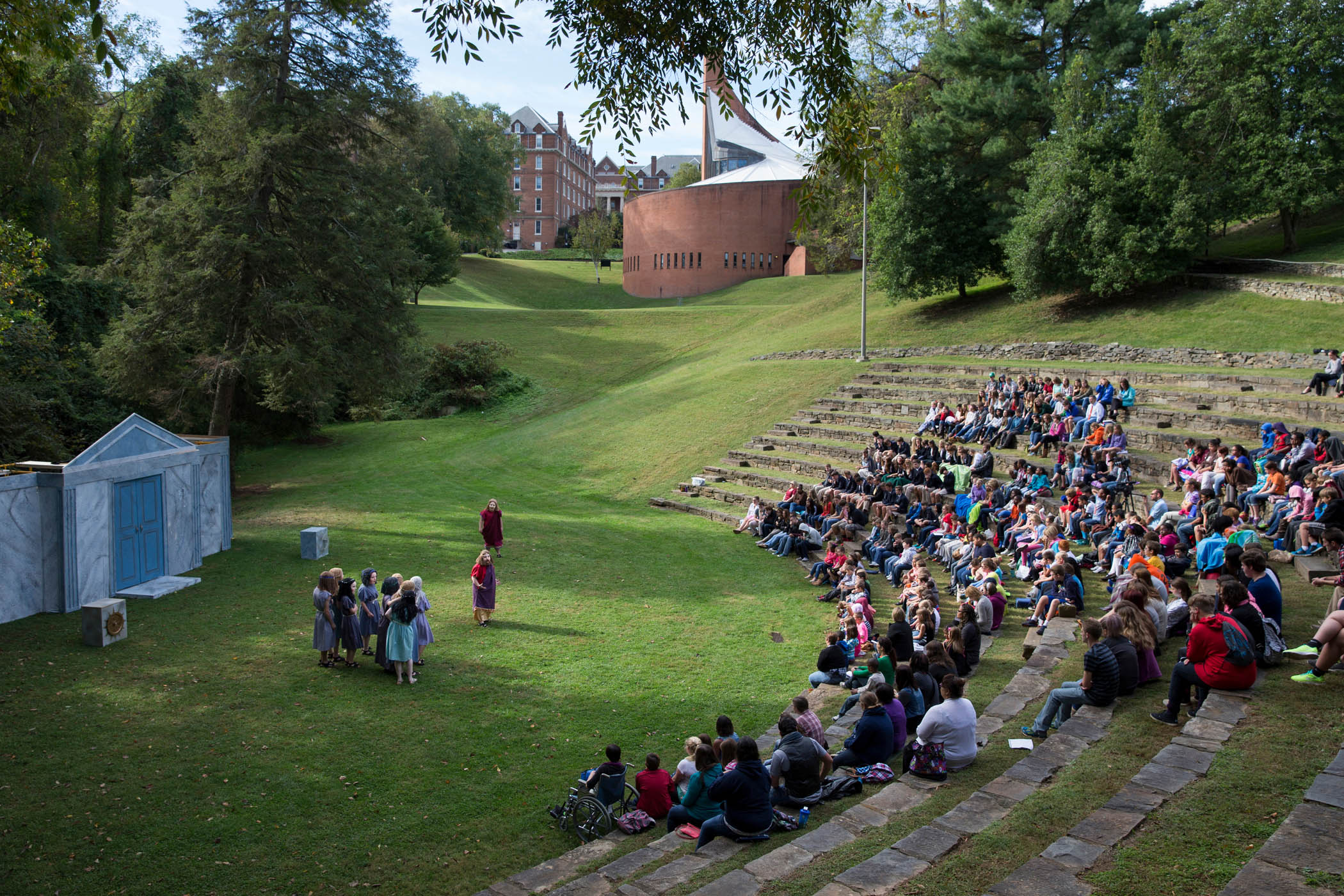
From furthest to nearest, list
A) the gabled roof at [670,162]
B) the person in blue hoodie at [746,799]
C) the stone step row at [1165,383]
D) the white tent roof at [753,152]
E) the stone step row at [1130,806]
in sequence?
the gabled roof at [670,162]
the white tent roof at [753,152]
the stone step row at [1165,383]
the person in blue hoodie at [746,799]
the stone step row at [1130,806]

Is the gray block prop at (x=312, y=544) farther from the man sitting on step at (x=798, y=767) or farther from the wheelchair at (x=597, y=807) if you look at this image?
the man sitting on step at (x=798, y=767)

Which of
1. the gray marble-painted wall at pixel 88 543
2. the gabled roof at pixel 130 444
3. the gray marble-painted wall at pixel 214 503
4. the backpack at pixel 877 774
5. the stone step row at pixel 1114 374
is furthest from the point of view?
the stone step row at pixel 1114 374

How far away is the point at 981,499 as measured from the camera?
17.6m

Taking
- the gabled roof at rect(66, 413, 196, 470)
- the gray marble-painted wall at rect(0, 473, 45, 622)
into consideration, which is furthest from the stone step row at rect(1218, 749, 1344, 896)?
the gabled roof at rect(66, 413, 196, 470)

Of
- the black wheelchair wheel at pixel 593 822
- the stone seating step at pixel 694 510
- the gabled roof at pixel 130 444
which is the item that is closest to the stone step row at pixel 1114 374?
the stone seating step at pixel 694 510

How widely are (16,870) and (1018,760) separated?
28.2 feet

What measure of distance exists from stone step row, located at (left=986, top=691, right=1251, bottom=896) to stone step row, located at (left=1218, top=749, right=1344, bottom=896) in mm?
753

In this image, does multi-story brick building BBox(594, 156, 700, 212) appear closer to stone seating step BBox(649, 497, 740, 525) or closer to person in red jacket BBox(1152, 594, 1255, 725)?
stone seating step BBox(649, 497, 740, 525)

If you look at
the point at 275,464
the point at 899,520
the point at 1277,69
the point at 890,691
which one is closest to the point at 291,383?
the point at 275,464

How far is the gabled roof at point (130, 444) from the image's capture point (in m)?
14.9

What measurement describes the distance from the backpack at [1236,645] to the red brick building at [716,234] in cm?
5609

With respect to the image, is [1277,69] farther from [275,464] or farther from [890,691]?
[275,464]

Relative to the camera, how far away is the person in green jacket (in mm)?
7461

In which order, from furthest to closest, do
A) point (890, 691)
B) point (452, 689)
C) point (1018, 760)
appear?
1. point (452, 689)
2. point (890, 691)
3. point (1018, 760)
